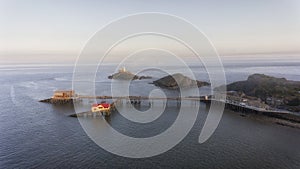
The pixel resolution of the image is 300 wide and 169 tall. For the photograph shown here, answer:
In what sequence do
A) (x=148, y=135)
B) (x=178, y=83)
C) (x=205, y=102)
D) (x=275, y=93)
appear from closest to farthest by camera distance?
1. (x=148, y=135)
2. (x=275, y=93)
3. (x=205, y=102)
4. (x=178, y=83)

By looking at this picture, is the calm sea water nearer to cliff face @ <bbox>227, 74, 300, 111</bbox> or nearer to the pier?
the pier

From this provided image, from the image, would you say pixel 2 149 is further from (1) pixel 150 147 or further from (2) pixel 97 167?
(1) pixel 150 147

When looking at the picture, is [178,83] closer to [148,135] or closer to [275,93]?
[275,93]

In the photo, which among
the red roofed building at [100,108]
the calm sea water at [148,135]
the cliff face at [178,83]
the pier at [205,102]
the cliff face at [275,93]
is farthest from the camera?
the cliff face at [178,83]

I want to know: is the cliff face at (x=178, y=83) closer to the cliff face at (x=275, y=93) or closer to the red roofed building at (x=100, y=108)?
the cliff face at (x=275, y=93)

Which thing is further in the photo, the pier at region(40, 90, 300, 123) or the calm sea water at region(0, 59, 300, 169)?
the pier at region(40, 90, 300, 123)

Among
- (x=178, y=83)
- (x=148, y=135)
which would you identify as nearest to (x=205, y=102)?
(x=148, y=135)

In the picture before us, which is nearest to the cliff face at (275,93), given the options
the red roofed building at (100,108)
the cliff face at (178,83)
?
the cliff face at (178,83)

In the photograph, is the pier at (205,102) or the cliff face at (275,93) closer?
the pier at (205,102)

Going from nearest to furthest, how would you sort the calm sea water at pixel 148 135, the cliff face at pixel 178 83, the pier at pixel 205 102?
the calm sea water at pixel 148 135, the pier at pixel 205 102, the cliff face at pixel 178 83

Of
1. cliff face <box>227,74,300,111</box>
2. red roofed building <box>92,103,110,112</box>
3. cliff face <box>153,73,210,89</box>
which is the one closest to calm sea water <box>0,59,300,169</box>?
red roofed building <box>92,103,110,112</box>

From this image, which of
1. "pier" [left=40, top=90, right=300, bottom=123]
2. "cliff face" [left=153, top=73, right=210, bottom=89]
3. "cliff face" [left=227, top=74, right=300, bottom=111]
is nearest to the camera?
"pier" [left=40, top=90, right=300, bottom=123]

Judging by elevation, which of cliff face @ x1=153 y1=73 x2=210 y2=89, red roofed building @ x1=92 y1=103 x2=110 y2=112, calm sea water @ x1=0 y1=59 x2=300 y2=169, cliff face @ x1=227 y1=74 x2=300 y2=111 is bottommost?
calm sea water @ x1=0 y1=59 x2=300 y2=169

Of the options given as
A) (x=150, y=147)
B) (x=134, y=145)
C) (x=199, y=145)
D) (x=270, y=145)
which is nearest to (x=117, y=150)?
(x=134, y=145)
